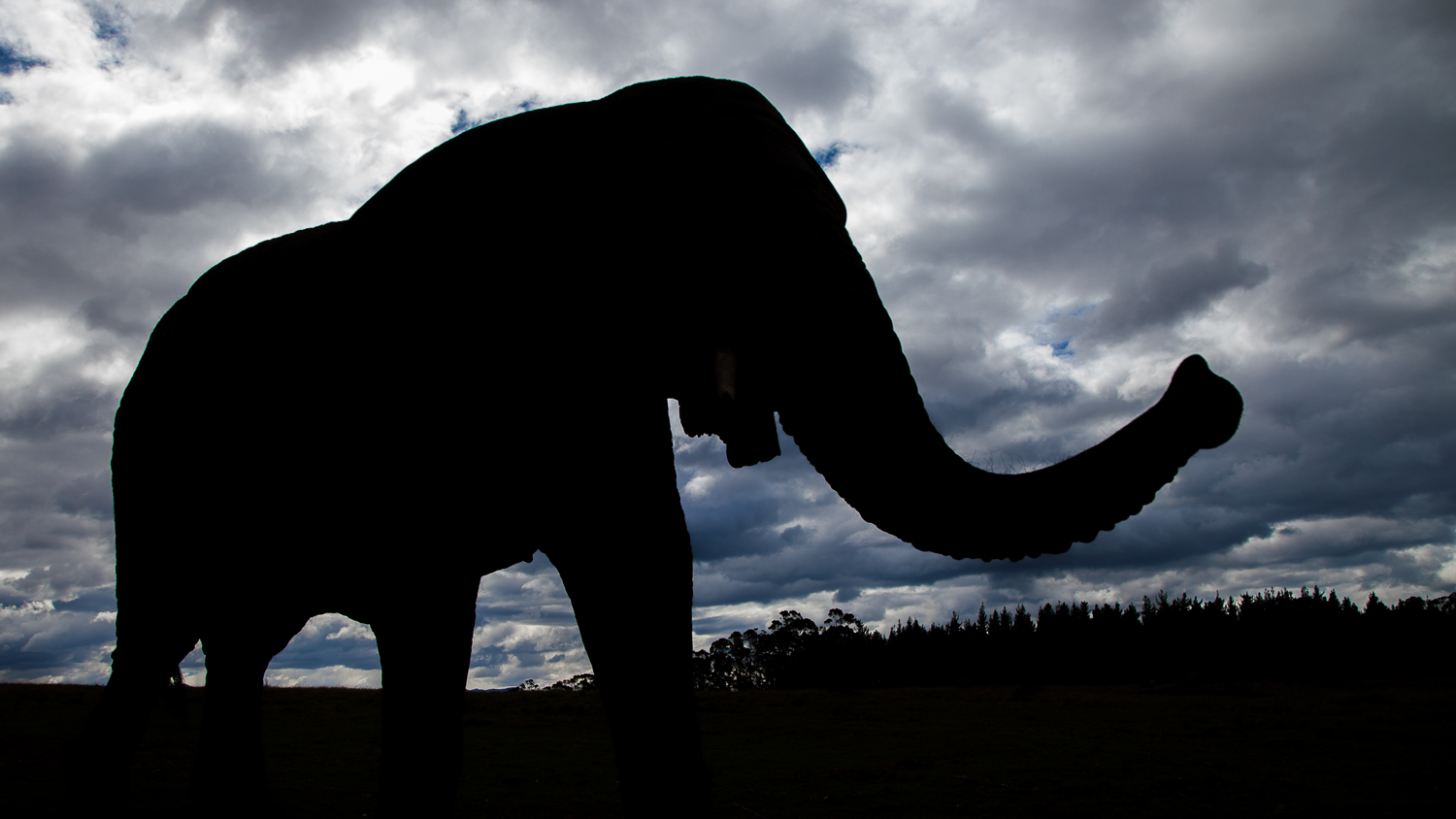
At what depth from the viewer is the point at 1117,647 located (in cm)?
6125

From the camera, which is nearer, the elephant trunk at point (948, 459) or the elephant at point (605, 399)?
the elephant trunk at point (948, 459)

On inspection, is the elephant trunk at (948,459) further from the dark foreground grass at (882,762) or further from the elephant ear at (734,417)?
the dark foreground grass at (882,762)

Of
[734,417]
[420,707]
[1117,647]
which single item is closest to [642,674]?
[420,707]

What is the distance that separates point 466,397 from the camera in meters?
3.16

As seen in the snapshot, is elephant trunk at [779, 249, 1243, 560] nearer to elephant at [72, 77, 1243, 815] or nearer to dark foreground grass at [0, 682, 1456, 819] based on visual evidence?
elephant at [72, 77, 1243, 815]

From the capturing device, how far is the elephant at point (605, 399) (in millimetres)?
2398

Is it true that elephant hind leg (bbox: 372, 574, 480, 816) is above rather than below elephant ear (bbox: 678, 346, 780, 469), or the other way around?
below

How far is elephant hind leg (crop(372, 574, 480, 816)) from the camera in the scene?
3113 millimetres

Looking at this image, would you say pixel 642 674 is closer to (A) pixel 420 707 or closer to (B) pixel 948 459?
(A) pixel 420 707

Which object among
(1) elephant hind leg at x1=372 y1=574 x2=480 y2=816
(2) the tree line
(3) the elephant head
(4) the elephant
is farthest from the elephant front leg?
(2) the tree line

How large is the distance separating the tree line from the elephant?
50.1 meters

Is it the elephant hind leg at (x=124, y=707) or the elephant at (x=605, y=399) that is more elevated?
the elephant at (x=605, y=399)

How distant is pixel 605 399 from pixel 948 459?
1272 millimetres

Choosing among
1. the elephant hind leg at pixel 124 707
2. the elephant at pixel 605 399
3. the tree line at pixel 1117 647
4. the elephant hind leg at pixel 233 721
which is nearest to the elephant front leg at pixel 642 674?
the elephant at pixel 605 399
